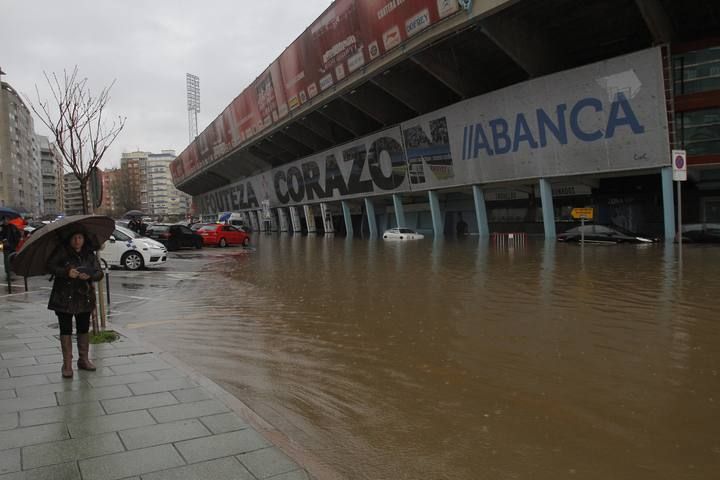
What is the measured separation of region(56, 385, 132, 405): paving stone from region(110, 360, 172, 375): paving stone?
1.69ft

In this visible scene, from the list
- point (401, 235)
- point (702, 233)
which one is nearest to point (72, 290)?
point (702, 233)

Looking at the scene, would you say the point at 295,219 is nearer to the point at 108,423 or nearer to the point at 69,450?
the point at 108,423

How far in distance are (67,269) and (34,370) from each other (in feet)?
3.98

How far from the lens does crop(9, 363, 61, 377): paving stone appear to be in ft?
17.1

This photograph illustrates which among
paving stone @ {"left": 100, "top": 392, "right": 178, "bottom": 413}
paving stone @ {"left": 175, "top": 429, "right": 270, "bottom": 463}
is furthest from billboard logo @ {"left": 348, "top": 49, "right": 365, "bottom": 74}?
paving stone @ {"left": 175, "top": 429, "right": 270, "bottom": 463}

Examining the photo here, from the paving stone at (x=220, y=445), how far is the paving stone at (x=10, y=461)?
937 millimetres

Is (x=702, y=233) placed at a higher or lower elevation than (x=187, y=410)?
higher

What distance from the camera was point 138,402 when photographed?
4332 millimetres

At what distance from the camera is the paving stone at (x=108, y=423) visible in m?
3.70

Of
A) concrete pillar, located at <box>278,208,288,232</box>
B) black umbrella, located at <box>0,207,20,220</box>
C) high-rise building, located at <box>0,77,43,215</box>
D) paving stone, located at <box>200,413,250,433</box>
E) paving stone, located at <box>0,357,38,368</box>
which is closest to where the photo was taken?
paving stone, located at <box>200,413,250,433</box>

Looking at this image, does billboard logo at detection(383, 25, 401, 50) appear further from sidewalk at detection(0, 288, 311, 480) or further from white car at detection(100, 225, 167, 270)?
sidewalk at detection(0, 288, 311, 480)

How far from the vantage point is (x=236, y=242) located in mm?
32719

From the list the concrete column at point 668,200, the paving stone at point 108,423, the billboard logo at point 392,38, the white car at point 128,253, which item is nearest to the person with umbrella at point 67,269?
the paving stone at point 108,423

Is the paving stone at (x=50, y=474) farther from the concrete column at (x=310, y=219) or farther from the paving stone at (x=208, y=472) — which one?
the concrete column at (x=310, y=219)
